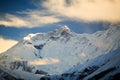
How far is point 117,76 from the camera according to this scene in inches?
7697

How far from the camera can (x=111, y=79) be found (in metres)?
197

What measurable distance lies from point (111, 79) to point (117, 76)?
171 inches
